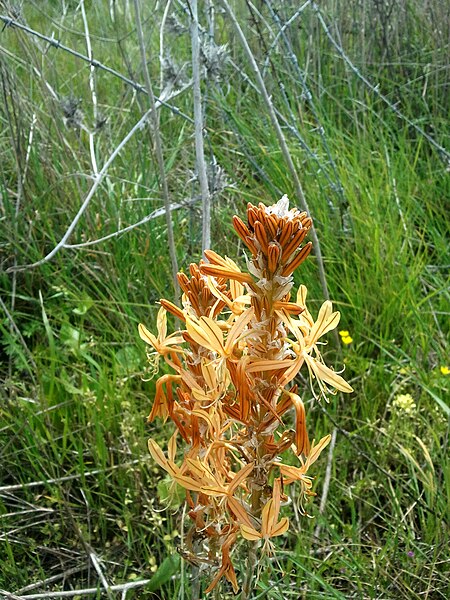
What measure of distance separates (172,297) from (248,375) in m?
1.27

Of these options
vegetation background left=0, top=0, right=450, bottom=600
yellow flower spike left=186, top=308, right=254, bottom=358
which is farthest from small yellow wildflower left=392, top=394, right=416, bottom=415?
yellow flower spike left=186, top=308, right=254, bottom=358

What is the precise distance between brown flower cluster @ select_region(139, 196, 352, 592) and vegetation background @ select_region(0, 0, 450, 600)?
464mm

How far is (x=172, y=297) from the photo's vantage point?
1.99m

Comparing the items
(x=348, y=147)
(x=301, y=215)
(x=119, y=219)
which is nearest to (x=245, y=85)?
(x=348, y=147)

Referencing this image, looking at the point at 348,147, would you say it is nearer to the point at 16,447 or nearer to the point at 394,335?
the point at 394,335

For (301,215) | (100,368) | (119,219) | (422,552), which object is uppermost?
(301,215)

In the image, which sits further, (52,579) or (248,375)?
(52,579)

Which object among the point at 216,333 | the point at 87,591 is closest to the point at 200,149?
the point at 216,333

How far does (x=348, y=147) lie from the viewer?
111 inches

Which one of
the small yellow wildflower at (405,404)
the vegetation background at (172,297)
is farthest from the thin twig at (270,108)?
the small yellow wildflower at (405,404)

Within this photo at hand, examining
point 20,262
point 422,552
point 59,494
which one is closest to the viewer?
point 422,552

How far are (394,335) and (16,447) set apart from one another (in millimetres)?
1119

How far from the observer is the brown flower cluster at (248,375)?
71cm

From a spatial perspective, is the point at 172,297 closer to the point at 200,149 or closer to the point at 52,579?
the point at 200,149
